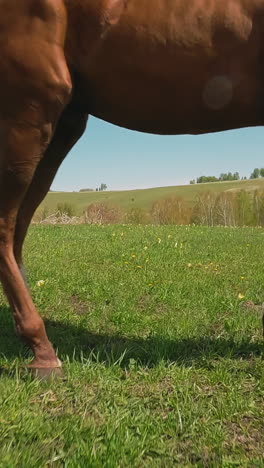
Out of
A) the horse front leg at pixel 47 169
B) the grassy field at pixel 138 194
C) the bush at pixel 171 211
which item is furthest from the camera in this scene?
the grassy field at pixel 138 194

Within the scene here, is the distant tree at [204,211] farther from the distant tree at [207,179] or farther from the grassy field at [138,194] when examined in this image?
the distant tree at [207,179]

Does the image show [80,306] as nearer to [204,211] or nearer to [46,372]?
[46,372]

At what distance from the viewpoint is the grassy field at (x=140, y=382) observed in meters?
1.96

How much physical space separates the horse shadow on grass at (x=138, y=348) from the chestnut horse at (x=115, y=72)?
15.4 inches

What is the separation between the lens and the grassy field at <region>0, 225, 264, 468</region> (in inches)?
77.2

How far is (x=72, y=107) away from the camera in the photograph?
287cm

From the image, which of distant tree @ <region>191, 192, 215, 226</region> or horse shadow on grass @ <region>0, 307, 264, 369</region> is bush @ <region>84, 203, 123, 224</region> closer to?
distant tree @ <region>191, 192, 215, 226</region>

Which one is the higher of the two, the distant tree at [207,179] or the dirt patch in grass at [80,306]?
the distant tree at [207,179]

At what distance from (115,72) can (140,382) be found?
5.75ft

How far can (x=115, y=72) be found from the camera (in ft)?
8.19

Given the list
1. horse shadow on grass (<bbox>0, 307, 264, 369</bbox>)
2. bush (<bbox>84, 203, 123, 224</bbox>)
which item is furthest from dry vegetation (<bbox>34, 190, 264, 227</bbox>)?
horse shadow on grass (<bbox>0, 307, 264, 369</bbox>)

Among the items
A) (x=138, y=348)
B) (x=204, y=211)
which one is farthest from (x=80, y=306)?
(x=204, y=211)

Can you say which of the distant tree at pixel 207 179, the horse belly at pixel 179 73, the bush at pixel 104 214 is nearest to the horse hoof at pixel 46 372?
the horse belly at pixel 179 73

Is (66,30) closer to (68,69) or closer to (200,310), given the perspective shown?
(68,69)
